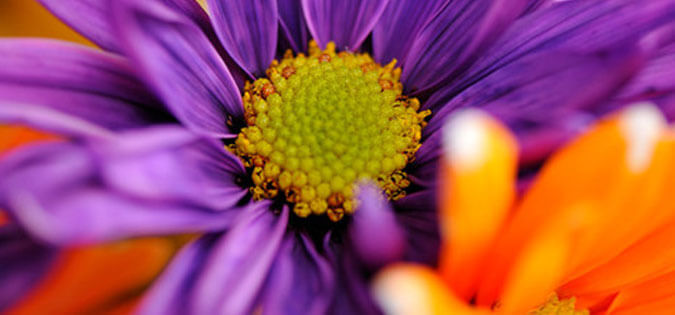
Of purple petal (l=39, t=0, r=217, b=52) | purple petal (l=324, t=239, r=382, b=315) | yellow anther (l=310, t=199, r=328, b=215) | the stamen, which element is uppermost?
purple petal (l=39, t=0, r=217, b=52)

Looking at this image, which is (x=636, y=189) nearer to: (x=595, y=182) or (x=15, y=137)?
(x=595, y=182)

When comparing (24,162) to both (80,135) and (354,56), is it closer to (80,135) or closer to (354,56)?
(80,135)

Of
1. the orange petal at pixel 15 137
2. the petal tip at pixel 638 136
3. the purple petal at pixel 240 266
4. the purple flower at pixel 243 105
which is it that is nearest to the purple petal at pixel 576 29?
the purple flower at pixel 243 105

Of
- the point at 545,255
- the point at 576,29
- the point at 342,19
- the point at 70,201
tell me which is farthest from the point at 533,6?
the point at 70,201

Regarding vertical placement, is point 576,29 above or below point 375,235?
above

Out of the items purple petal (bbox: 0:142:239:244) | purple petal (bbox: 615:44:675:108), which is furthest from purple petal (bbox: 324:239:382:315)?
purple petal (bbox: 615:44:675:108)

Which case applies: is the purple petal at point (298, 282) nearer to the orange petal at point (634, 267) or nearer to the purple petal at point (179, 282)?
the purple petal at point (179, 282)

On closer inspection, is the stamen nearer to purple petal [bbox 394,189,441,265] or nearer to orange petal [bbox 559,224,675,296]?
orange petal [bbox 559,224,675,296]

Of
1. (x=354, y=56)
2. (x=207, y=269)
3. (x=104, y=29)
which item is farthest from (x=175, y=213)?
(x=354, y=56)
